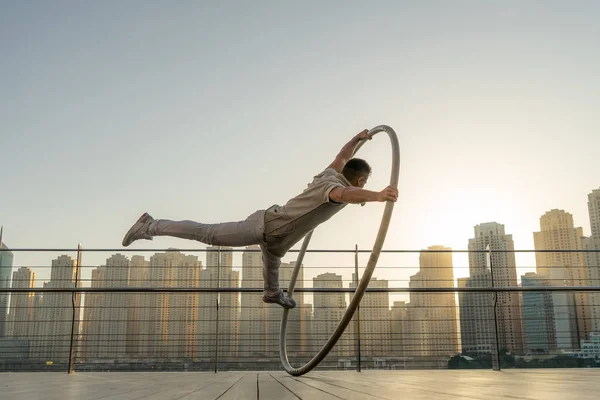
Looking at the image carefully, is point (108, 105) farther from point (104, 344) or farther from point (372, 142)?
point (372, 142)

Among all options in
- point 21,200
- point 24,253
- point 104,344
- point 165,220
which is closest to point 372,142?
point 165,220

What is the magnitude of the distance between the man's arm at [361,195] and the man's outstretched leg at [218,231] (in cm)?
61

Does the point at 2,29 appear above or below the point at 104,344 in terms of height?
above

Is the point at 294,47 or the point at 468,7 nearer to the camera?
the point at 468,7

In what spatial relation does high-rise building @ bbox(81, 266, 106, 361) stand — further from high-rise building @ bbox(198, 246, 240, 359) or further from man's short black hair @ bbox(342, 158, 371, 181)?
man's short black hair @ bbox(342, 158, 371, 181)

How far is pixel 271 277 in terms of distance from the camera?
3195 millimetres

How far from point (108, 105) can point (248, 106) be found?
236 centimetres

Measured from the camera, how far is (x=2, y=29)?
→ 7.15 metres

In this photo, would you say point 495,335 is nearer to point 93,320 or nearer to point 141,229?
point 141,229

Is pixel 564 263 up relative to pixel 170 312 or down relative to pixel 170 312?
up

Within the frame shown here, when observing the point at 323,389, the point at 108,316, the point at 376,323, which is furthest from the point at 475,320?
the point at 108,316

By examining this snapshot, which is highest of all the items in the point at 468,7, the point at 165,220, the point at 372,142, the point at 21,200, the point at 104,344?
the point at 468,7

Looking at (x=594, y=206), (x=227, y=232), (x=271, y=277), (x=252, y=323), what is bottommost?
(x=252, y=323)

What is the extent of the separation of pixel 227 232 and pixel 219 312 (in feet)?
8.40
